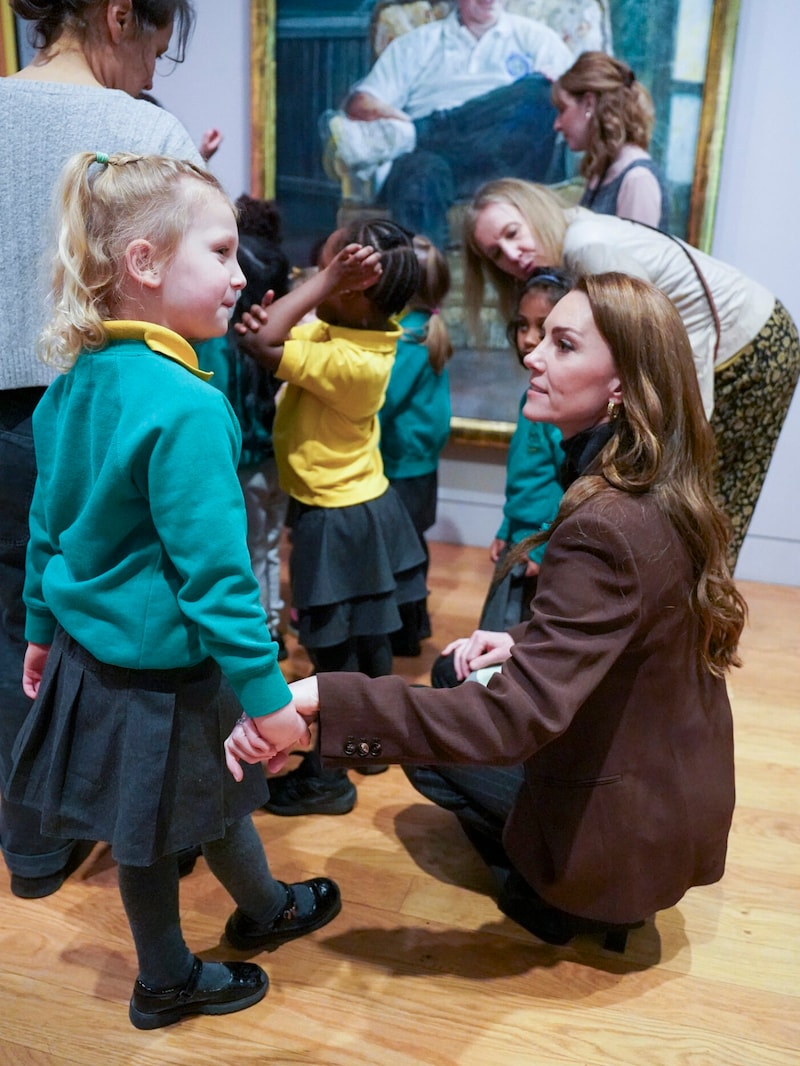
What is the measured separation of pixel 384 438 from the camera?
2760 mm

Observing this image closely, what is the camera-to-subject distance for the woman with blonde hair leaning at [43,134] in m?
1.47

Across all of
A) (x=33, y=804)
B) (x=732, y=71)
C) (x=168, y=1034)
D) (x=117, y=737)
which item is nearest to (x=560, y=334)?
(x=117, y=737)

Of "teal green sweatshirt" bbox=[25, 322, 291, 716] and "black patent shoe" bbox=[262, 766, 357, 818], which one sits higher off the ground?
"teal green sweatshirt" bbox=[25, 322, 291, 716]

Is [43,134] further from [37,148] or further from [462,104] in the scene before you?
[462,104]

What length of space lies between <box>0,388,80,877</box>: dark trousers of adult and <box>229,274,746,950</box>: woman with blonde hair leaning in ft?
2.05

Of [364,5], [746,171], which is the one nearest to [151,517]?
[746,171]

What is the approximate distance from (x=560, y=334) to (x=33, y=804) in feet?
3.70

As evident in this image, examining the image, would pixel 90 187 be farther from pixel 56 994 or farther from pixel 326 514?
pixel 56 994

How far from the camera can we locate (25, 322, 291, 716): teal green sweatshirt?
48.1 inches

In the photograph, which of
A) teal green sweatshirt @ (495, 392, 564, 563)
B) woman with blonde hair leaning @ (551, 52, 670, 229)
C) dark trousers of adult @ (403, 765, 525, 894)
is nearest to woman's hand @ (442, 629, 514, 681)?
dark trousers of adult @ (403, 765, 525, 894)

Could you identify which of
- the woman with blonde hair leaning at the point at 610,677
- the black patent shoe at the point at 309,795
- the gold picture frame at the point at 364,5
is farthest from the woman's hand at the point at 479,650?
the gold picture frame at the point at 364,5

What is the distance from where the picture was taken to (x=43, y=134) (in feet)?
4.84

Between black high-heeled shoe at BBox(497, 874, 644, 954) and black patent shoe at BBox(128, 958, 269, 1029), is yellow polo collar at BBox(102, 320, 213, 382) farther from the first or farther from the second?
black high-heeled shoe at BBox(497, 874, 644, 954)

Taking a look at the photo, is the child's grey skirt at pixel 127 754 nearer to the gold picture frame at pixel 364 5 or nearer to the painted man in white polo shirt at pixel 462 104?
the gold picture frame at pixel 364 5
